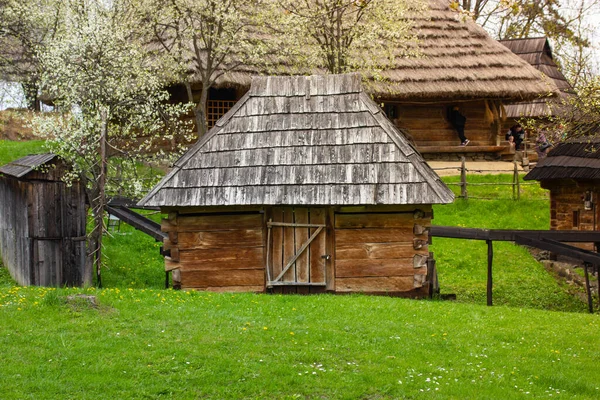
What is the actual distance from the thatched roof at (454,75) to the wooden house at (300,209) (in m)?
10.6

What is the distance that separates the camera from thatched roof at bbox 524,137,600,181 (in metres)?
17.5

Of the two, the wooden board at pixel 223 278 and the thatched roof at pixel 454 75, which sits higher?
the thatched roof at pixel 454 75

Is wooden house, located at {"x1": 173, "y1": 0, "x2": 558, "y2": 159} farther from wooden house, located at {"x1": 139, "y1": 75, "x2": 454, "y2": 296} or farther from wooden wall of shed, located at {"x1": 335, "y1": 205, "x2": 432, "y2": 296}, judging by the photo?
wooden wall of shed, located at {"x1": 335, "y1": 205, "x2": 432, "y2": 296}

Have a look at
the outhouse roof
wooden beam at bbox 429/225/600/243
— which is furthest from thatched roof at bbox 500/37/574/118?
the outhouse roof

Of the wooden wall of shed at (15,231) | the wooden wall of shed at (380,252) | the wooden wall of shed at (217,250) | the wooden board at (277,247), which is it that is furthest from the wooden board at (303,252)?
the wooden wall of shed at (15,231)

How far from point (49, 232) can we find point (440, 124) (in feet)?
53.6

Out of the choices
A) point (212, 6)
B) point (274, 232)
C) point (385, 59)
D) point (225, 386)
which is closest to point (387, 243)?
point (274, 232)

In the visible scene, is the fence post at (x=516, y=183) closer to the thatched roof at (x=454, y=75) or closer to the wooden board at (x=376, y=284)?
the thatched roof at (x=454, y=75)

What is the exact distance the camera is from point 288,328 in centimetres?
973

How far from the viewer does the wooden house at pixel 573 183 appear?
17.8m

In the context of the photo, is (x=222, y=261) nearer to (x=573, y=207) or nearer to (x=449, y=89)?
(x=573, y=207)

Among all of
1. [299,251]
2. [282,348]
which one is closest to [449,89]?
[299,251]

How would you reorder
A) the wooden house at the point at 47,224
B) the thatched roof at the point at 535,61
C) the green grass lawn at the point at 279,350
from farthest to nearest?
the thatched roof at the point at 535,61, the wooden house at the point at 47,224, the green grass lawn at the point at 279,350

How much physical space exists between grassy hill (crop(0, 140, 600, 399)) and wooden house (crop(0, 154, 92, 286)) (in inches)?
81.4
